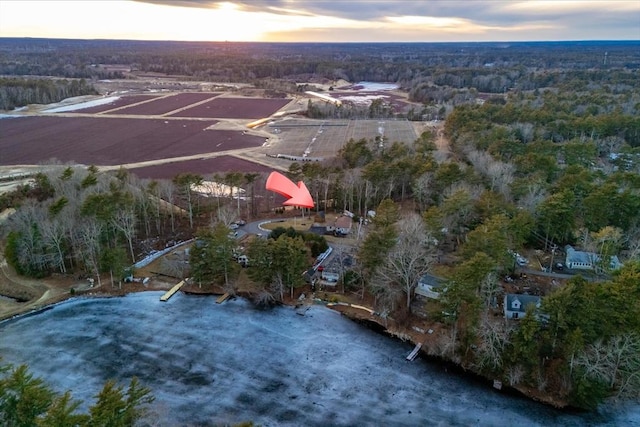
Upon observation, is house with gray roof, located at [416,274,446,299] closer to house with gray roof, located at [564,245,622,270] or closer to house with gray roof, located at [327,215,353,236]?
house with gray roof, located at [327,215,353,236]

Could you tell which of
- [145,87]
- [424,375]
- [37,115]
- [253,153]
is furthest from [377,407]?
[145,87]

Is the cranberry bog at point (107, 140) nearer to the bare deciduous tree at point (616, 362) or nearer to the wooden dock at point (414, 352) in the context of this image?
the wooden dock at point (414, 352)

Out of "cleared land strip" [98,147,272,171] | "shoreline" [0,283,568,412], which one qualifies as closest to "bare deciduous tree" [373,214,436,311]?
"shoreline" [0,283,568,412]

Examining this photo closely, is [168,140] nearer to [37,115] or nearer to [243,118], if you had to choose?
[243,118]

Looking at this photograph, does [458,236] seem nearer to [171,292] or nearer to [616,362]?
[616,362]

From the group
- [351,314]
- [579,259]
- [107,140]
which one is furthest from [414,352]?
[107,140]
